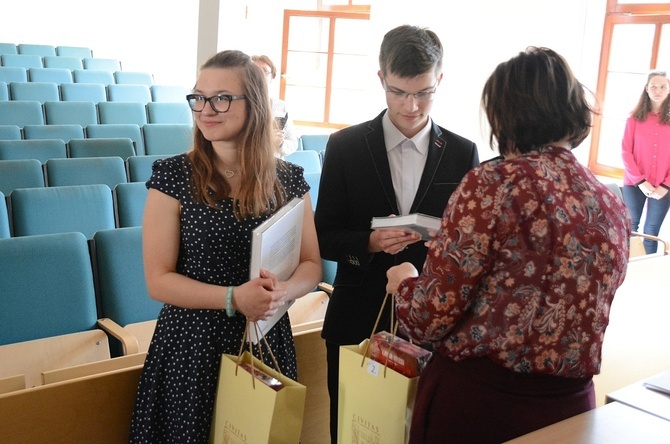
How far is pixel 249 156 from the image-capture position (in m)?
1.70

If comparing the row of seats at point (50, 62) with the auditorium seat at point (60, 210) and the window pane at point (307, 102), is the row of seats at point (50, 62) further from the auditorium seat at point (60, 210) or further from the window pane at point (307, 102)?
the auditorium seat at point (60, 210)

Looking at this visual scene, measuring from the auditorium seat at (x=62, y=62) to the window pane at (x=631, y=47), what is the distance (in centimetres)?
628

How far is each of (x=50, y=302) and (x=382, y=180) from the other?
1.41 meters

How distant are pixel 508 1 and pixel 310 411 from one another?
194 inches

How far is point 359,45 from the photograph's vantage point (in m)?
9.01

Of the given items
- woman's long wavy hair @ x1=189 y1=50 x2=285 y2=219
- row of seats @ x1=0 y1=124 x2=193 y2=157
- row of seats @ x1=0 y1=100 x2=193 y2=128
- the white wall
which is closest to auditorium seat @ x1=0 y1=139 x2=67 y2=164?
row of seats @ x1=0 y1=124 x2=193 y2=157

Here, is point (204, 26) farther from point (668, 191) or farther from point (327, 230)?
point (327, 230)

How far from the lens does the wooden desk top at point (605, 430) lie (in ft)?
4.31

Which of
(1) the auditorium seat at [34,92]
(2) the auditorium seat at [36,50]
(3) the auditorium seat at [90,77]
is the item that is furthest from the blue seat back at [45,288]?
(2) the auditorium seat at [36,50]

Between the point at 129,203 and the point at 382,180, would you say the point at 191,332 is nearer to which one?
the point at 382,180

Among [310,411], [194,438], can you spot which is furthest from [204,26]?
[194,438]

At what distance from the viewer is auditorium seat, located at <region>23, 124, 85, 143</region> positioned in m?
5.14

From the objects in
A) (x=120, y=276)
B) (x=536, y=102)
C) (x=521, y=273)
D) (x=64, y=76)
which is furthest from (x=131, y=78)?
(x=521, y=273)

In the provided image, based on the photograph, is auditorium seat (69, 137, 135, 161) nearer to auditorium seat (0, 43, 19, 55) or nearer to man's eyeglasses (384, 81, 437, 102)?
man's eyeglasses (384, 81, 437, 102)
